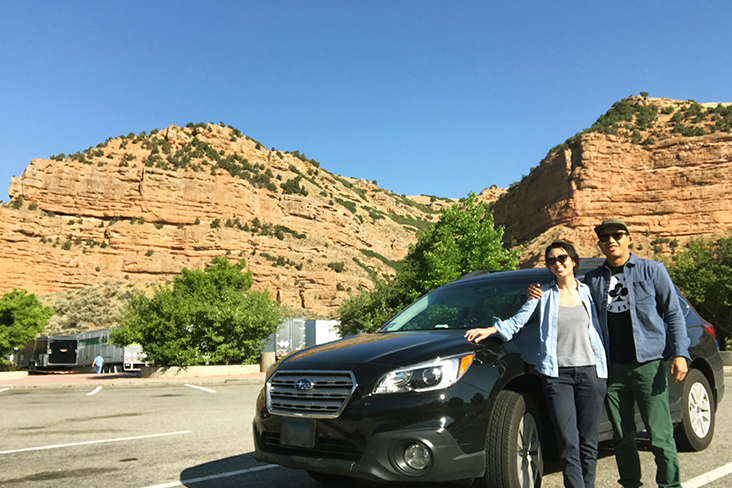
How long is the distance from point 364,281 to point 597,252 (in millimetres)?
27646

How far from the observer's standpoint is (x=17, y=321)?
3262cm

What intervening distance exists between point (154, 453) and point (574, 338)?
4964 millimetres

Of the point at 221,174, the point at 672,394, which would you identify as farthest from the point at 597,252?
the point at 672,394

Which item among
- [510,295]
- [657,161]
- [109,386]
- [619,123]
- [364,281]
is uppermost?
[619,123]

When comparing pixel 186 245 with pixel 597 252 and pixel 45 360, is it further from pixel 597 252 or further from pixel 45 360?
pixel 597 252

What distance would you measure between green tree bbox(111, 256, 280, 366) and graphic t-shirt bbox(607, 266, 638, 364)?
25.7 meters

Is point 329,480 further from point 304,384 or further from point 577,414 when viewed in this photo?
point 577,414

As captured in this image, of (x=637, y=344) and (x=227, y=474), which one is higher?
(x=637, y=344)

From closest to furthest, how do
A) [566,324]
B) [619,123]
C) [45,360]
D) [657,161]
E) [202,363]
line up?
[566,324] < [202,363] < [45,360] < [657,161] < [619,123]

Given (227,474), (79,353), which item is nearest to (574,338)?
(227,474)

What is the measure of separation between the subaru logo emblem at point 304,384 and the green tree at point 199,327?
2509 centimetres

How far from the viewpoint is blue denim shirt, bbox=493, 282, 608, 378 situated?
3.87 metres

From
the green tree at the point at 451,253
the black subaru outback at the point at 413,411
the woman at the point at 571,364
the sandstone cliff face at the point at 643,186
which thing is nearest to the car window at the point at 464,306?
the black subaru outback at the point at 413,411

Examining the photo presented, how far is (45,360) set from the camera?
1618 inches
